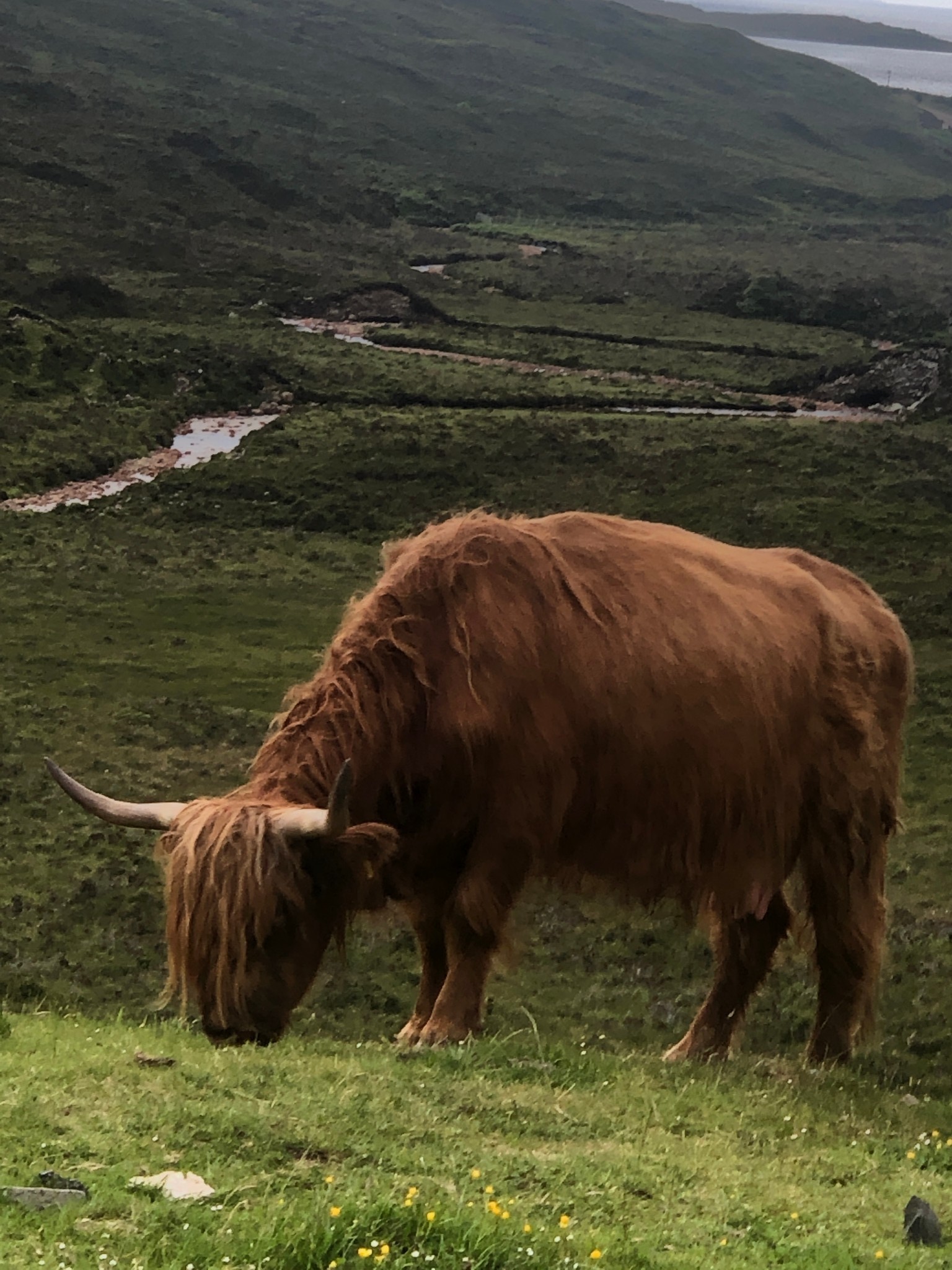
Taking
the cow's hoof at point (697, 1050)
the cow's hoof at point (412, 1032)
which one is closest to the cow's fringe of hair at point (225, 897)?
the cow's hoof at point (412, 1032)

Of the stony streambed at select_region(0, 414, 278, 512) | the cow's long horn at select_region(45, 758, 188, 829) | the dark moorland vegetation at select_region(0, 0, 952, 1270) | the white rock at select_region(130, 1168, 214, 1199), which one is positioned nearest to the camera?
the white rock at select_region(130, 1168, 214, 1199)

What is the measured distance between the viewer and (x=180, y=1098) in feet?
15.8

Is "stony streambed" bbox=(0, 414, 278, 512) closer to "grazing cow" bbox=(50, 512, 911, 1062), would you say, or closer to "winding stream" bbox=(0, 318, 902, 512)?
"winding stream" bbox=(0, 318, 902, 512)

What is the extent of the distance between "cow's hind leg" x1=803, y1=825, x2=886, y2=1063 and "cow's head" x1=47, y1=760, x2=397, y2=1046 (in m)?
3.32

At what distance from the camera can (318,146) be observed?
129750 mm

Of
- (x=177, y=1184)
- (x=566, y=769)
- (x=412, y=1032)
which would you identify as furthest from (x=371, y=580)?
(x=177, y=1184)

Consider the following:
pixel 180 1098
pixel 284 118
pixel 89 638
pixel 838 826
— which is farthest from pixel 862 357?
pixel 284 118

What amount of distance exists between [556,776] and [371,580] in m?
23.7

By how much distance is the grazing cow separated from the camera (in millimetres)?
5754

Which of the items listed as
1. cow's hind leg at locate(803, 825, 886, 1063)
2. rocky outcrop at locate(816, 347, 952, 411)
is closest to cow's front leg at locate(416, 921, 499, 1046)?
cow's hind leg at locate(803, 825, 886, 1063)

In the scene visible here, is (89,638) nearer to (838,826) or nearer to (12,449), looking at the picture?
(12,449)

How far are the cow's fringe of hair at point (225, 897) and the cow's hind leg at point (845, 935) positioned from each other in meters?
3.75

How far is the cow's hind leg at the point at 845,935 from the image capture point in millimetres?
8172

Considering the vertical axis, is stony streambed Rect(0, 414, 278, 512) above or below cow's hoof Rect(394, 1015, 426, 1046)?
below
